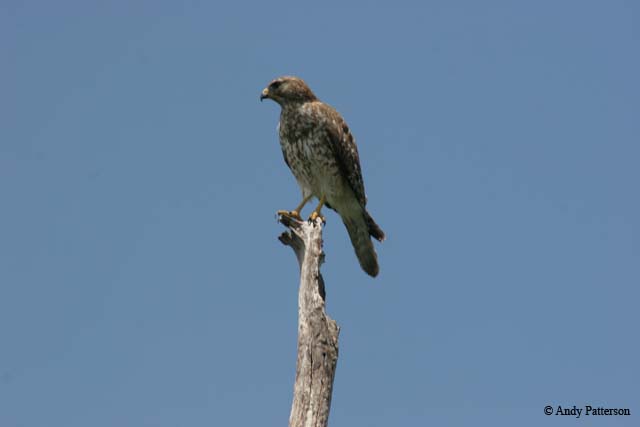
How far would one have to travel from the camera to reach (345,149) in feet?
29.3

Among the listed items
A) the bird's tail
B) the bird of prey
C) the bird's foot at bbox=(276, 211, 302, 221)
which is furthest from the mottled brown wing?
the bird's foot at bbox=(276, 211, 302, 221)

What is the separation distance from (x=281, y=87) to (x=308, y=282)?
299 cm

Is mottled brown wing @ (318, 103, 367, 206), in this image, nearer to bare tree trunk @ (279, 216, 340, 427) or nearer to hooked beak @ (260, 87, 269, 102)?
hooked beak @ (260, 87, 269, 102)

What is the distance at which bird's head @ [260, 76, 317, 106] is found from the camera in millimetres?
8953

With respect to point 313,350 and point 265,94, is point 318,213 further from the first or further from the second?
point 313,350

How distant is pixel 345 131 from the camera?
29.6 ft

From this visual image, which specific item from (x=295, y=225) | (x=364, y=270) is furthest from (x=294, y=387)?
(x=364, y=270)

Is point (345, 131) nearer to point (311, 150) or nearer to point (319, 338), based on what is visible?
point (311, 150)

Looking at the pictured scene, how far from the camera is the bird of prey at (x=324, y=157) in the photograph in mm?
8789

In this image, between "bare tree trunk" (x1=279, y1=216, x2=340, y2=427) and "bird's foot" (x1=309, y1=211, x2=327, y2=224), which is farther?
"bird's foot" (x1=309, y1=211, x2=327, y2=224)

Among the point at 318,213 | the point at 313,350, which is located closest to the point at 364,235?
the point at 318,213

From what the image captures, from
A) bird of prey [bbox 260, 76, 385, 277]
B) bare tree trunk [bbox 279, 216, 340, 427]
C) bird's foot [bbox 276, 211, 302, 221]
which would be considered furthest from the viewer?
bird of prey [bbox 260, 76, 385, 277]

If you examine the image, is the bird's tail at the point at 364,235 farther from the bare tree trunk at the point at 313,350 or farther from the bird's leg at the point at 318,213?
the bare tree trunk at the point at 313,350

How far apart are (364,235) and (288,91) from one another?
161 centimetres
